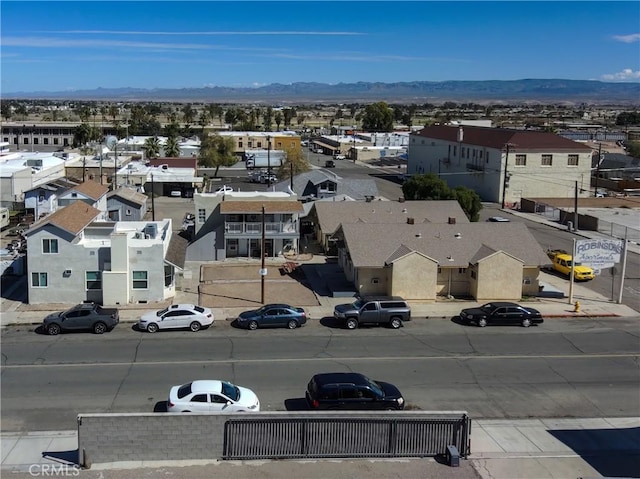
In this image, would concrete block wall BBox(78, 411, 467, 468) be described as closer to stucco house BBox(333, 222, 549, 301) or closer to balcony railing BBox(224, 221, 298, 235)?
stucco house BBox(333, 222, 549, 301)

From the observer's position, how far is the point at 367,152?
126875mm

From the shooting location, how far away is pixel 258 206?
46906 mm

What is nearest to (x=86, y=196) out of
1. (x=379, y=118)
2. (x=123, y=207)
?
(x=123, y=207)

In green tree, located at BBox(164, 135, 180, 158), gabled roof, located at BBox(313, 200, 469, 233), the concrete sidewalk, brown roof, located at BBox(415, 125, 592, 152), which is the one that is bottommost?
the concrete sidewalk

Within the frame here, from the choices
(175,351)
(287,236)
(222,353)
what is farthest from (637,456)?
(287,236)

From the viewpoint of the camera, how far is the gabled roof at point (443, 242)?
39188mm

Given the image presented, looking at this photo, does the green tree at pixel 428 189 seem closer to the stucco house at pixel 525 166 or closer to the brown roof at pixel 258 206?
the brown roof at pixel 258 206

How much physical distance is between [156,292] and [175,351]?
26.8ft

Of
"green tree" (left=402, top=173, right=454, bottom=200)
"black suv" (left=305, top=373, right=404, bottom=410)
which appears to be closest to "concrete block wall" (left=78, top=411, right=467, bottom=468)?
"black suv" (left=305, top=373, right=404, bottom=410)

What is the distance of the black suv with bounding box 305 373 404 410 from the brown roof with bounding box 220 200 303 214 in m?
25.0

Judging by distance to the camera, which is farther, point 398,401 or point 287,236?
point 287,236

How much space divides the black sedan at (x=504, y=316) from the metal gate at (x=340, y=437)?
15.6 m

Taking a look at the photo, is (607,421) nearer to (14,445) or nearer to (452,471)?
(452,471)

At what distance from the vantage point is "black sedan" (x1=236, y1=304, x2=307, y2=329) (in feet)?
108
